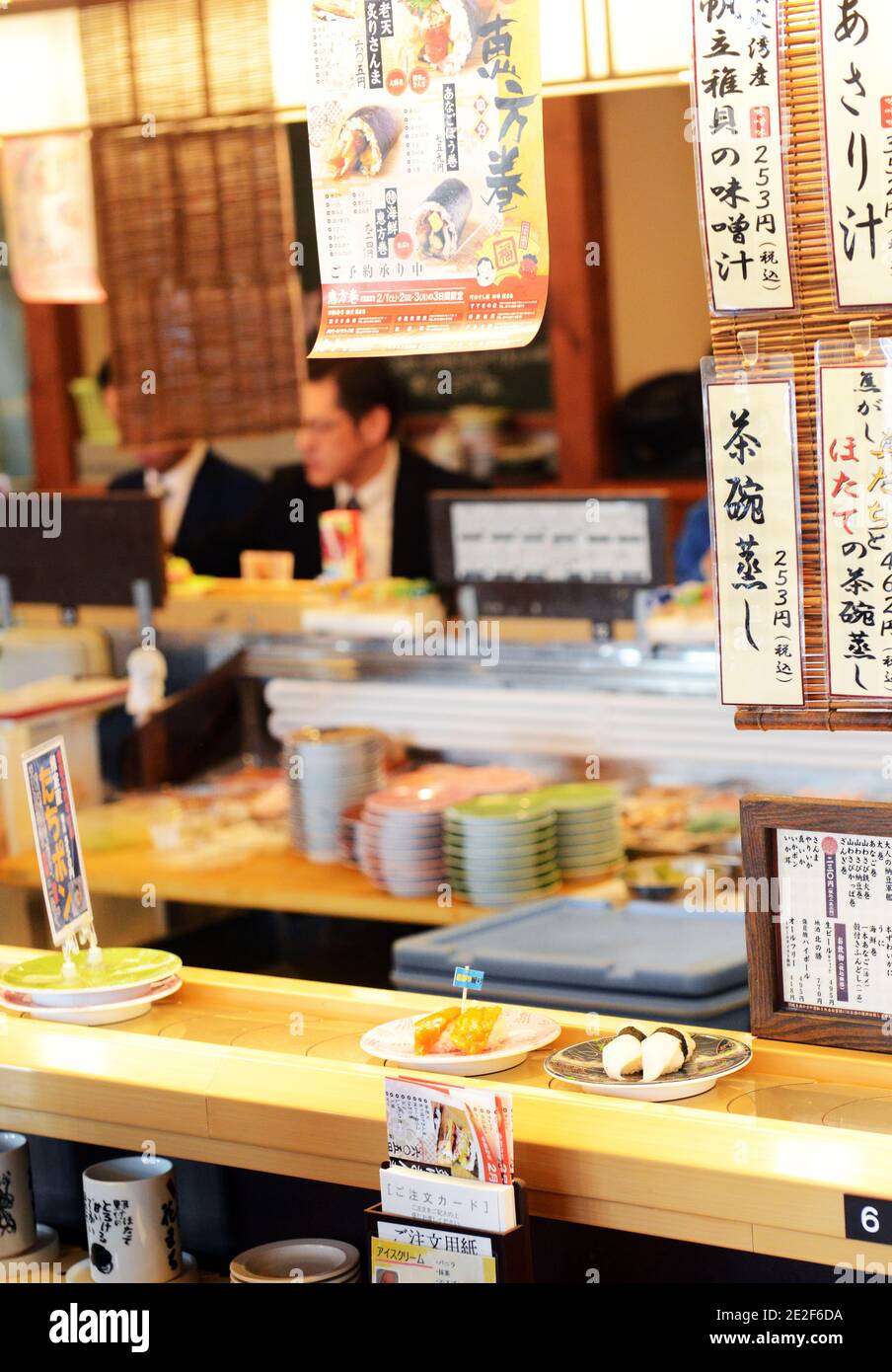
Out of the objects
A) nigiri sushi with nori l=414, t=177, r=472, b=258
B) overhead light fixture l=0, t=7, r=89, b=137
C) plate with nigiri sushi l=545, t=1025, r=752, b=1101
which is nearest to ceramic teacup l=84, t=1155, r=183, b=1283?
plate with nigiri sushi l=545, t=1025, r=752, b=1101

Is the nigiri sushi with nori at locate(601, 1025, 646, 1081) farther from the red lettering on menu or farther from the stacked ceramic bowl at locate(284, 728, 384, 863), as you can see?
the stacked ceramic bowl at locate(284, 728, 384, 863)

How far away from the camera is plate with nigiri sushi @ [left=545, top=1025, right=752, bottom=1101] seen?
2.10 m

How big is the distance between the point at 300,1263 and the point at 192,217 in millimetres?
4308

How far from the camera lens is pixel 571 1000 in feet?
10.6

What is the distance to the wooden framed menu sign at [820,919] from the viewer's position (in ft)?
7.04

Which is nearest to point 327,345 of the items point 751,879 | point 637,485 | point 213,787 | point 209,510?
point 751,879

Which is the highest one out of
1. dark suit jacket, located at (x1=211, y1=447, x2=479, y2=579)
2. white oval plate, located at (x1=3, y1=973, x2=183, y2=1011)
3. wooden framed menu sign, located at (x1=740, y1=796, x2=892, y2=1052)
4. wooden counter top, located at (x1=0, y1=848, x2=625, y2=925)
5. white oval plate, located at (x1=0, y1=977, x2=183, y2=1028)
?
dark suit jacket, located at (x1=211, y1=447, x2=479, y2=579)

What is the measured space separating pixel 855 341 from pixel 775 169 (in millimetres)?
230

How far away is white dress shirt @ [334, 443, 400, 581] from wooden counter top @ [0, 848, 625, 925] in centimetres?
362

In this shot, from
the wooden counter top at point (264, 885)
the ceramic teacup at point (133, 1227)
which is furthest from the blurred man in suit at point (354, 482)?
the ceramic teacup at point (133, 1227)

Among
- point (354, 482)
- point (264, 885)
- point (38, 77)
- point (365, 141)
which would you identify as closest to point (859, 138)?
point (365, 141)

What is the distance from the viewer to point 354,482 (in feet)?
27.0

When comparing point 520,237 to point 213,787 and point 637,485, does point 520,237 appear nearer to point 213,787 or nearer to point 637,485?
point 213,787

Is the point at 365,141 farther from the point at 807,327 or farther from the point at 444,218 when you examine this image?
the point at 807,327
